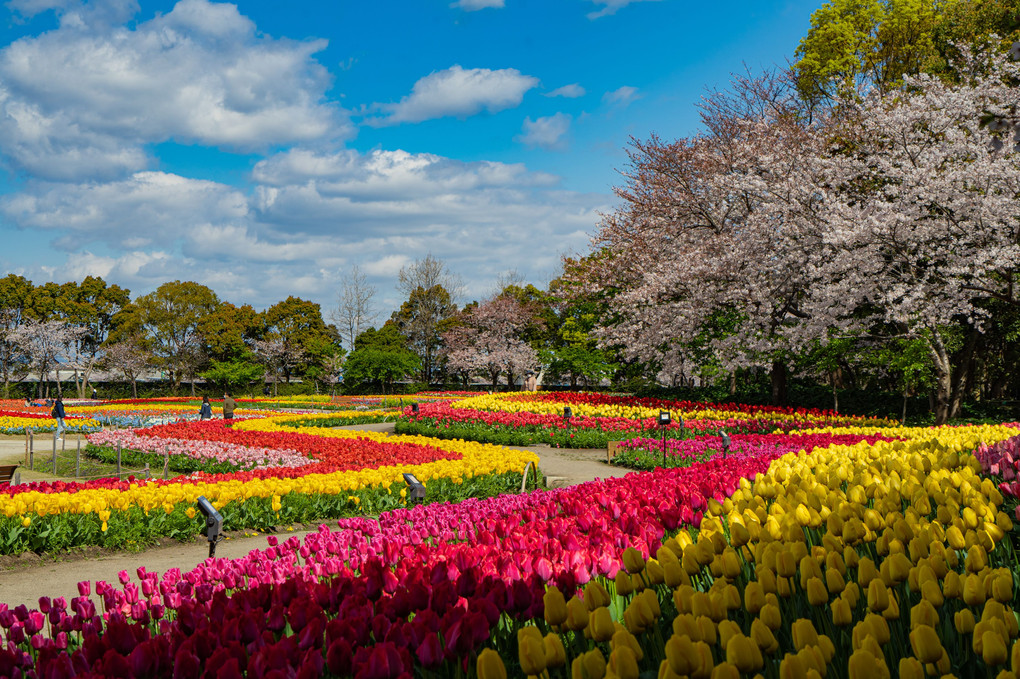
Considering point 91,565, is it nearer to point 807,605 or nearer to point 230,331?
point 807,605

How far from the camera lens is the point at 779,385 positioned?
74.0 feet

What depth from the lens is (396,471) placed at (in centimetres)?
1009

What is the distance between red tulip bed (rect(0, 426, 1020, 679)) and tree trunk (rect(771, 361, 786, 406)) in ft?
63.3

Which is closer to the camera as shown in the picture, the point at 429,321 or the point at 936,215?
the point at 936,215

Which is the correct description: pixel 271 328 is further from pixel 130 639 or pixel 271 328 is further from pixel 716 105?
pixel 130 639

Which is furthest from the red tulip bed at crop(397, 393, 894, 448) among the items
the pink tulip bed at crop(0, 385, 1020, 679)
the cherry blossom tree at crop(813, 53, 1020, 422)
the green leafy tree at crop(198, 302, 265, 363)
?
the green leafy tree at crop(198, 302, 265, 363)

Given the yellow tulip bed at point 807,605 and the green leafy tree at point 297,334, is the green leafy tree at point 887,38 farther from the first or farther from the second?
the green leafy tree at point 297,334

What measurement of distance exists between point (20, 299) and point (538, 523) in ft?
197

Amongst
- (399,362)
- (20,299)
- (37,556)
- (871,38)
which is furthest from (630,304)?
(20,299)

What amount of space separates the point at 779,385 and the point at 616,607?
71.0 feet

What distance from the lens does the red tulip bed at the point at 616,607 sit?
183 centimetres

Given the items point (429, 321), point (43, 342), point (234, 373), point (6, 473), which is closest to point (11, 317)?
point (43, 342)

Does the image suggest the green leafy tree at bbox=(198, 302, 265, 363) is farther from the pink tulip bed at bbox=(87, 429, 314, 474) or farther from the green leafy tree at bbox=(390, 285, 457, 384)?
the pink tulip bed at bbox=(87, 429, 314, 474)

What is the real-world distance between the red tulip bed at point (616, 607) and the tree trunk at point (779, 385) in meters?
19.3
